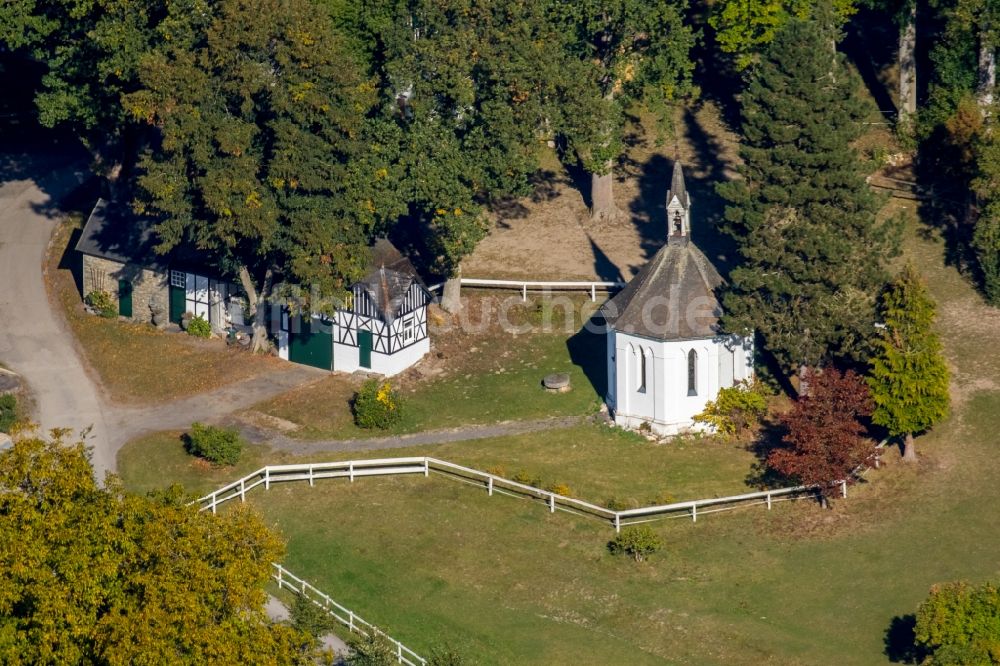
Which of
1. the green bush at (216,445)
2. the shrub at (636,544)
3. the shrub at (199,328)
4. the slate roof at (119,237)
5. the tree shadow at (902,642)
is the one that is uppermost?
the slate roof at (119,237)

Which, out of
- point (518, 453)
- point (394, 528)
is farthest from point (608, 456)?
point (394, 528)

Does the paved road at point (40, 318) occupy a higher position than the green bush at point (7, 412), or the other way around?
the paved road at point (40, 318)

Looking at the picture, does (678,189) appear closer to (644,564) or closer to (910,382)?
(910,382)

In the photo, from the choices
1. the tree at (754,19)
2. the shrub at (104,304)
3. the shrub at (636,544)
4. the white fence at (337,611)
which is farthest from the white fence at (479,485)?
the tree at (754,19)

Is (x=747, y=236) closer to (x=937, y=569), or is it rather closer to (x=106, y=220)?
(x=937, y=569)

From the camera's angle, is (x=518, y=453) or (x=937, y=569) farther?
(x=518, y=453)

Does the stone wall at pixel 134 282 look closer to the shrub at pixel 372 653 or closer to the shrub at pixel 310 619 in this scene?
the shrub at pixel 310 619
